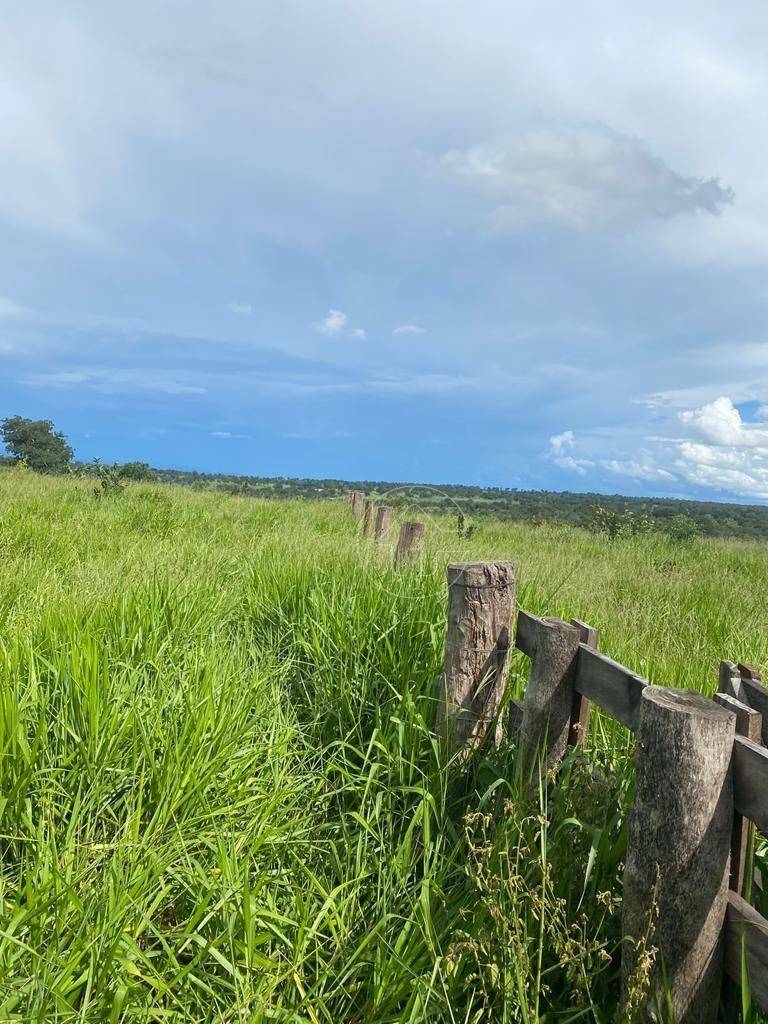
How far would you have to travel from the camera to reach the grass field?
221 centimetres

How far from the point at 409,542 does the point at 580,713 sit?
8.74 feet

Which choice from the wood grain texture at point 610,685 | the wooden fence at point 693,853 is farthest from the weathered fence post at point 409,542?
the wooden fence at point 693,853

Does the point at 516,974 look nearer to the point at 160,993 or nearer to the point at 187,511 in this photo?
the point at 160,993

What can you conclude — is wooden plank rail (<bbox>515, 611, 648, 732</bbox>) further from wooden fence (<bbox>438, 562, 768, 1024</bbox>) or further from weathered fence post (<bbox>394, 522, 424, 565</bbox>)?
weathered fence post (<bbox>394, 522, 424, 565</bbox>)

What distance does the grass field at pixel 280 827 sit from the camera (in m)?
2.21

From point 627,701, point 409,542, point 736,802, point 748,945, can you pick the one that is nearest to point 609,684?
point 627,701

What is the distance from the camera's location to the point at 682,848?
1.94 m

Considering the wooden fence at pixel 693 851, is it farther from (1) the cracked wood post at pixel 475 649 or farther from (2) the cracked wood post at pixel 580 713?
(1) the cracked wood post at pixel 475 649

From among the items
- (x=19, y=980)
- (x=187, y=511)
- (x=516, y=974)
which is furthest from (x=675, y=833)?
(x=187, y=511)

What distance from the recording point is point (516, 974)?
6.64ft

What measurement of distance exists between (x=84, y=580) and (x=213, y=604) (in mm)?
1111

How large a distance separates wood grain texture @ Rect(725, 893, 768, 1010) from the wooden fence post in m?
0.89

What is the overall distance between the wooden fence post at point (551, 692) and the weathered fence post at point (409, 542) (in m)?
2.40

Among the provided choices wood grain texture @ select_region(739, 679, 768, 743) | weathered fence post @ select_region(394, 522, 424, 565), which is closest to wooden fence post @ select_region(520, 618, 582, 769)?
wood grain texture @ select_region(739, 679, 768, 743)
